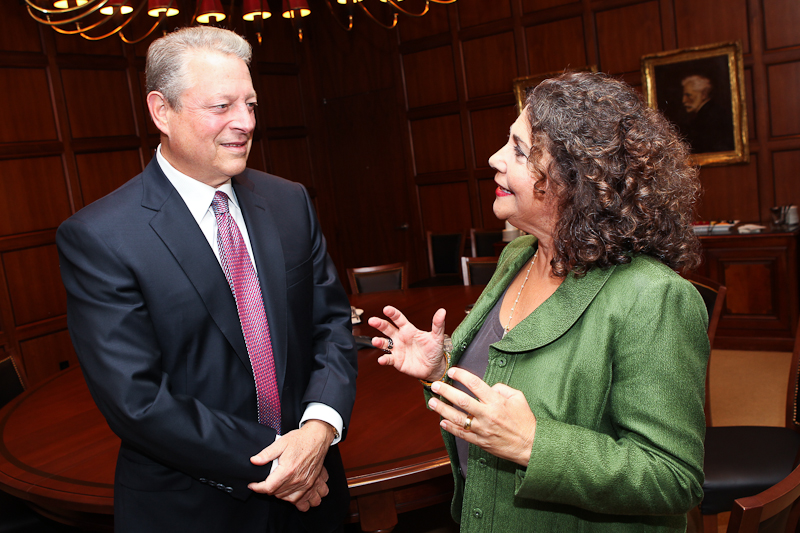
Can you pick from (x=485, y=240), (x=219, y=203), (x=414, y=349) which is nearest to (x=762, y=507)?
(x=414, y=349)

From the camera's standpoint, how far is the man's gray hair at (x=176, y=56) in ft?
4.59

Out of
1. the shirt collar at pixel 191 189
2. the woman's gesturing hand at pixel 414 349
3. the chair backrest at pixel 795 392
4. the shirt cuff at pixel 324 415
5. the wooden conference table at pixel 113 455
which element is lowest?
the chair backrest at pixel 795 392

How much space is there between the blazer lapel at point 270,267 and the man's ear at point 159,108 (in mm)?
243

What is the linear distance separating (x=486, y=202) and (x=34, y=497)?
5.03 m

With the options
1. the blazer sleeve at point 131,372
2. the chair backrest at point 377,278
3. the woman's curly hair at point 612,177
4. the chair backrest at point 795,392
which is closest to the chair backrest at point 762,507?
the woman's curly hair at point 612,177

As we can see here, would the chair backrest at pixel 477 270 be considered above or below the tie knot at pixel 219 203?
below

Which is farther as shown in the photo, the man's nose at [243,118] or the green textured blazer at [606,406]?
the man's nose at [243,118]

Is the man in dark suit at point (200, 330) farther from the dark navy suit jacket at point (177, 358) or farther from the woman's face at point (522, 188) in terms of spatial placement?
the woman's face at point (522, 188)

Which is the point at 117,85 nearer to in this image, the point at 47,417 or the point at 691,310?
the point at 47,417

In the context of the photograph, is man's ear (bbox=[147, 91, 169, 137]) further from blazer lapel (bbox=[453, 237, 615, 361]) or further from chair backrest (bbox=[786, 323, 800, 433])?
chair backrest (bbox=[786, 323, 800, 433])

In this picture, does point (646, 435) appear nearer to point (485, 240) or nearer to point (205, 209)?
point (205, 209)


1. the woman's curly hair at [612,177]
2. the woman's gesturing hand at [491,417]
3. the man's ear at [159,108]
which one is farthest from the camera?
the man's ear at [159,108]

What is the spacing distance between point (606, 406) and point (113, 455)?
5.30 feet

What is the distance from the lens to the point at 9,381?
9.62 ft
